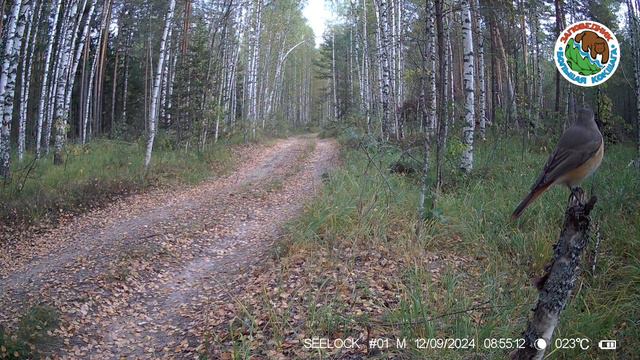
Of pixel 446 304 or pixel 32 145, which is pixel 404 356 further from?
pixel 32 145

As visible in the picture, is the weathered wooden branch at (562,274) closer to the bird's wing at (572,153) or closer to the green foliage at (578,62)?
the bird's wing at (572,153)

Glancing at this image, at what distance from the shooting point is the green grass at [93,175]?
8570mm

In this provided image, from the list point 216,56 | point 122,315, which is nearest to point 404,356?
point 122,315

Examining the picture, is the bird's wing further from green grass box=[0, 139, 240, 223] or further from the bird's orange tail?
green grass box=[0, 139, 240, 223]

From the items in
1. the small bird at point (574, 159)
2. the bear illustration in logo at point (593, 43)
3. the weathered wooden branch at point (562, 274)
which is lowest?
the weathered wooden branch at point (562, 274)

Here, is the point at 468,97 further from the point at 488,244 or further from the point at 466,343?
the point at 466,343

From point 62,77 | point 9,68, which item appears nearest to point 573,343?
point 9,68

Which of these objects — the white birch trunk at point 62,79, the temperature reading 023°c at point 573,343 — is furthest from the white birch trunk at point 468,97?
the white birch trunk at point 62,79

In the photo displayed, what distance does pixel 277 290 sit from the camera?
514 centimetres

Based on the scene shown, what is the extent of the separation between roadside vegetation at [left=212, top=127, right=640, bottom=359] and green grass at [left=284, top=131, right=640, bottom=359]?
0.02m

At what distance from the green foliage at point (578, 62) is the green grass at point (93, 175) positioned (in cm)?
919

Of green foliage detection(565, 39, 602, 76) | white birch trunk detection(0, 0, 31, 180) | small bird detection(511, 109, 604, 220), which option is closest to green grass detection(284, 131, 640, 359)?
small bird detection(511, 109, 604, 220)

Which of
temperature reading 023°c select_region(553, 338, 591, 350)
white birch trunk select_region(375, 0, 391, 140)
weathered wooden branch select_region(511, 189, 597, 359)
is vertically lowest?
temperature reading 023°c select_region(553, 338, 591, 350)

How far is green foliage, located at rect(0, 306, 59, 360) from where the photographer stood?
395 cm
